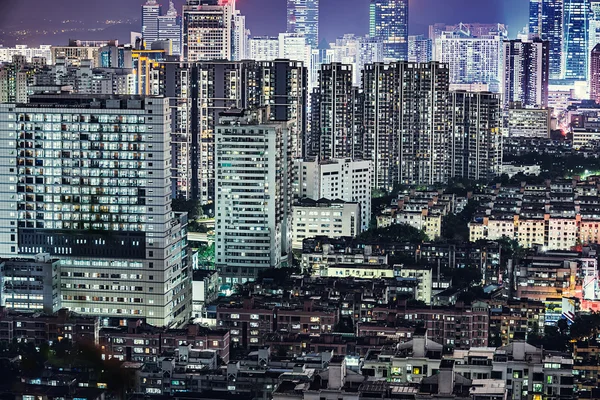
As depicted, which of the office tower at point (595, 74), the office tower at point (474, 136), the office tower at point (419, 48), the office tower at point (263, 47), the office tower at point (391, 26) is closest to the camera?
the office tower at point (474, 136)

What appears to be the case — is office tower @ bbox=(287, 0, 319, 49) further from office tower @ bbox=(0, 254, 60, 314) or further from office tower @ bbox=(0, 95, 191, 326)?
office tower @ bbox=(0, 254, 60, 314)

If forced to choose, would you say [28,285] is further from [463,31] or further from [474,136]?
[463,31]

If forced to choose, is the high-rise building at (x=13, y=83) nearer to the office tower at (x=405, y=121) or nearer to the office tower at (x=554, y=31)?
the office tower at (x=405, y=121)

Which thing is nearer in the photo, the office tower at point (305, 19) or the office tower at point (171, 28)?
the office tower at point (171, 28)

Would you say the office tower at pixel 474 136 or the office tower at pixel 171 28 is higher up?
the office tower at pixel 171 28

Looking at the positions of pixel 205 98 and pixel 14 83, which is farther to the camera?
pixel 14 83

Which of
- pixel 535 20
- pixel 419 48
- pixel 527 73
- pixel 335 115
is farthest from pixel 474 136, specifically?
pixel 535 20

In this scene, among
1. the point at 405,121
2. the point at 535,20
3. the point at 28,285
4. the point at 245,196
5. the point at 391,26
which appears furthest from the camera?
the point at 535,20

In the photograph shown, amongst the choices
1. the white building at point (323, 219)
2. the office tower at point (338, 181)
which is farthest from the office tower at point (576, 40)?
the white building at point (323, 219)
